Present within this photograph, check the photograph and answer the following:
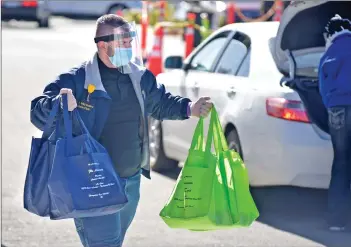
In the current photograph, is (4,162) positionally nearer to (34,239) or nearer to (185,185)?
(34,239)

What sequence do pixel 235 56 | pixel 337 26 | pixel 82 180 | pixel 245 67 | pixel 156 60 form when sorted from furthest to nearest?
pixel 156 60 < pixel 235 56 < pixel 245 67 < pixel 337 26 < pixel 82 180

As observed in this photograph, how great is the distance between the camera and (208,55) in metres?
9.77

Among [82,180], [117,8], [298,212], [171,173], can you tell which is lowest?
[117,8]

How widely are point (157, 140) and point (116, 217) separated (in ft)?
16.6

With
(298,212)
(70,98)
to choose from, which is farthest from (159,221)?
(70,98)

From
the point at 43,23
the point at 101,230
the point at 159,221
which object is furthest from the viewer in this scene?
the point at 43,23

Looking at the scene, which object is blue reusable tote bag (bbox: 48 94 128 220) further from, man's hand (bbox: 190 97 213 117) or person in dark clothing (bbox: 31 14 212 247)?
man's hand (bbox: 190 97 213 117)

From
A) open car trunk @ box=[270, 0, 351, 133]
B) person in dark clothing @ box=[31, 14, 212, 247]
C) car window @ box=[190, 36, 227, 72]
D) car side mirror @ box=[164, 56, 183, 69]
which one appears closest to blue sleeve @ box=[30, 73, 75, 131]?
person in dark clothing @ box=[31, 14, 212, 247]

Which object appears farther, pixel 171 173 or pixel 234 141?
pixel 171 173

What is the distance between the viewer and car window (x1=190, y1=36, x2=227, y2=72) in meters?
9.55

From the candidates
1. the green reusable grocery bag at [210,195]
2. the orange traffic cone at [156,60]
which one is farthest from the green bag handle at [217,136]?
the orange traffic cone at [156,60]

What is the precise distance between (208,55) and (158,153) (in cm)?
126

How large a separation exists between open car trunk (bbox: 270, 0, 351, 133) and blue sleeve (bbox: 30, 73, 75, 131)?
315 cm

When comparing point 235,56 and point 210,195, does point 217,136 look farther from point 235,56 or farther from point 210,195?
point 235,56
